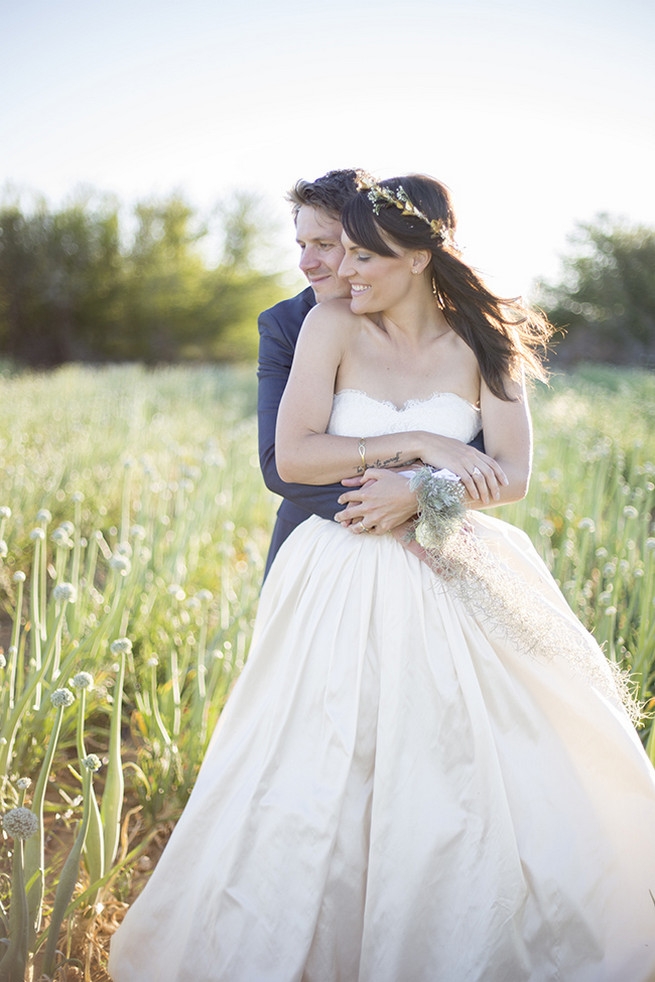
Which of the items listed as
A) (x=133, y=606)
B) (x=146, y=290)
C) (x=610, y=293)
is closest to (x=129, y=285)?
(x=146, y=290)

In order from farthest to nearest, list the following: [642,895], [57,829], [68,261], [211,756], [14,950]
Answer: [68,261]
[57,829]
[211,756]
[642,895]
[14,950]

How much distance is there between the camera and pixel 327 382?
2.07m

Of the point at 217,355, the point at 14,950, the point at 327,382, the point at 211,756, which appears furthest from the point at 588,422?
the point at 217,355

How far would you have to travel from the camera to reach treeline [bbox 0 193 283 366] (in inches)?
782

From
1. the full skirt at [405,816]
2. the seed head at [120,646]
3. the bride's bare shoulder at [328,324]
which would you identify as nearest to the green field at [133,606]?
the seed head at [120,646]

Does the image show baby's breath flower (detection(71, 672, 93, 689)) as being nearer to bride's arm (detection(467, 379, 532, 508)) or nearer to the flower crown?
bride's arm (detection(467, 379, 532, 508))

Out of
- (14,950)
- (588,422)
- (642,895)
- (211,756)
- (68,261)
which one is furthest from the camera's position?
(68,261)

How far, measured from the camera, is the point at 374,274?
2.06m

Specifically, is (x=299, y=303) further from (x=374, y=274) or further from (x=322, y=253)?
(x=374, y=274)

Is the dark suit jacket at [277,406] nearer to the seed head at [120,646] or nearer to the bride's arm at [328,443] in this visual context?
the bride's arm at [328,443]

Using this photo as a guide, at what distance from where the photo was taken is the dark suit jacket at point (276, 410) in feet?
7.02

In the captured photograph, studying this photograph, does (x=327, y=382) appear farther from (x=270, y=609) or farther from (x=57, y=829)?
(x=57, y=829)

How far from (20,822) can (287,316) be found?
1747 mm

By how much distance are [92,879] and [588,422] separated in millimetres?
5907
